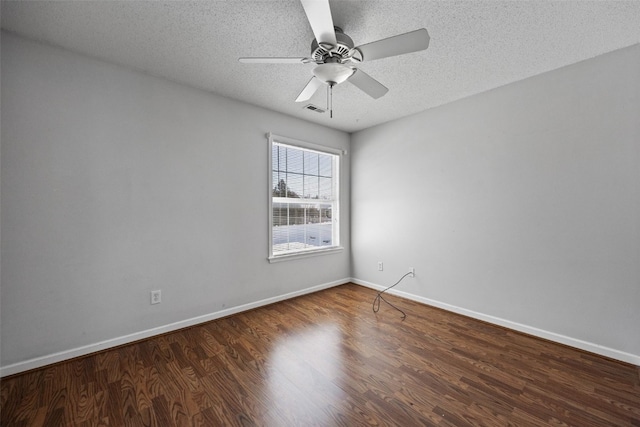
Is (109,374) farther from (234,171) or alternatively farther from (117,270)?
(234,171)

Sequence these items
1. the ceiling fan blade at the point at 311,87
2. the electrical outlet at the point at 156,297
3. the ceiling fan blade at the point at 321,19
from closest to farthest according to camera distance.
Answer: the ceiling fan blade at the point at 321,19 → the ceiling fan blade at the point at 311,87 → the electrical outlet at the point at 156,297

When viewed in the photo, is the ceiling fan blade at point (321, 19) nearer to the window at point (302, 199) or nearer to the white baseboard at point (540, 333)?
the window at point (302, 199)

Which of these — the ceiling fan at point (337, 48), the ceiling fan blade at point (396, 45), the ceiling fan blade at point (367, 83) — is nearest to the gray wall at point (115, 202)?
the ceiling fan at point (337, 48)

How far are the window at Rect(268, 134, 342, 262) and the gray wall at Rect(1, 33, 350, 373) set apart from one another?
212 millimetres

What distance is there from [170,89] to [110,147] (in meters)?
0.78

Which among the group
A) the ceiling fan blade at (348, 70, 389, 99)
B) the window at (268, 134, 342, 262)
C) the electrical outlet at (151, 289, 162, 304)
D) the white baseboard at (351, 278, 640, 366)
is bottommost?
the white baseboard at (351, 278, 640, 366)

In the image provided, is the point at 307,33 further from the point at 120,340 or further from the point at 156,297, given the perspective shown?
the point at 120,340

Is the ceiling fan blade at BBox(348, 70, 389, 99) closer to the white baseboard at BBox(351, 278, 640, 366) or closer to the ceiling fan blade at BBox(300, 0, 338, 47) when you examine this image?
the ceiling fan blade at BBox(300, 0, 338, 47)

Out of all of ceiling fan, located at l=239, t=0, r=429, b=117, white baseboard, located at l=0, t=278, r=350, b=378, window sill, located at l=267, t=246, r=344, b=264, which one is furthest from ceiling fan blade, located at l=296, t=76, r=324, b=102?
white baseboard, located at l=0, t=278, r=350, b=378

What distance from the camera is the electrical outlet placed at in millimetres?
2395

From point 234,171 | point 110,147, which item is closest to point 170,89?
point 110,147

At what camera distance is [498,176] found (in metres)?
2.64

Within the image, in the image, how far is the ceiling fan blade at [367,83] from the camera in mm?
1854

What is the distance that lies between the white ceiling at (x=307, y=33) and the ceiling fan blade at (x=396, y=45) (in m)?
0.28
